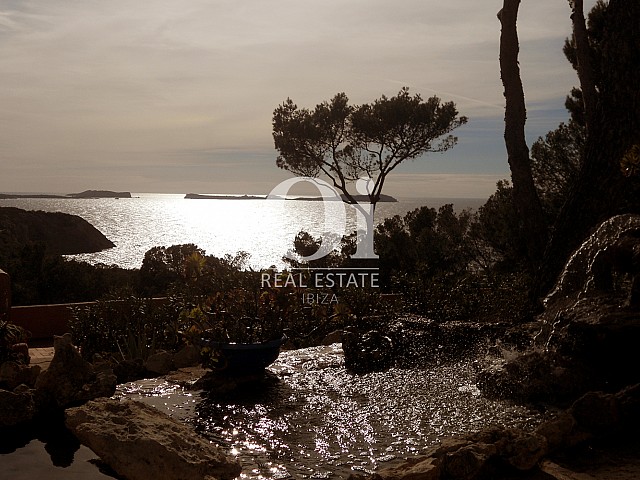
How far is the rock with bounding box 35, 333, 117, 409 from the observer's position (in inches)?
220

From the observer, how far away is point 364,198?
64.8ft

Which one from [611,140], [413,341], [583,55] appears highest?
[583,55]

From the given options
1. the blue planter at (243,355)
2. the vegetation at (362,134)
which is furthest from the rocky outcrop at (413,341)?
the vegetation at (362,134)

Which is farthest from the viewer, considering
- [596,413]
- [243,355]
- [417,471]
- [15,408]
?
[243,355]

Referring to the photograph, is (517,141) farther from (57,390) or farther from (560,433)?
(57,390)

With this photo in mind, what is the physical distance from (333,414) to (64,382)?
232 centimetres

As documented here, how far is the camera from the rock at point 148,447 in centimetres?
402

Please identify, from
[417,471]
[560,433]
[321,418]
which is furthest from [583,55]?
[417,471]

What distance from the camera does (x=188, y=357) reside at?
7.39 metres

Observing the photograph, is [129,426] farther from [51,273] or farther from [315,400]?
[51,273]

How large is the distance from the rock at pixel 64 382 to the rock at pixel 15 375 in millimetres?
675

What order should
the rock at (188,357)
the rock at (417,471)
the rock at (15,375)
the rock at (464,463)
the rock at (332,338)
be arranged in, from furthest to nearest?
the rock at (332,338) → the rock at (188,357) → the rock at (15,375) → the rock at (464,463) → the rock at (417,471)

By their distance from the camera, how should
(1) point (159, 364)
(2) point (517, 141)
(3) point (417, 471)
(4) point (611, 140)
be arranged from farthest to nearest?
(2) point (517, 141)
(4) point (611, 140)
(1) point (159, 364)
(3) point (417, 471)

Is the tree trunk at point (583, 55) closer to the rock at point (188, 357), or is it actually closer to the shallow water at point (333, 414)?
the shallow water at point (333, 414)
